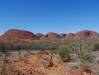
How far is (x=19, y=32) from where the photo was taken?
109 metres

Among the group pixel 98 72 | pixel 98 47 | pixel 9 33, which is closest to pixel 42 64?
pixel 98 72

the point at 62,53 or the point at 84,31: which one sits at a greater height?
the point at 84,31

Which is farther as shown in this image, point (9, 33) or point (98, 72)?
point (9, 33)

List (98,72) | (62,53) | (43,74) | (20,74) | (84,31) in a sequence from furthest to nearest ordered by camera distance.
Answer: (84,31) → (62,53) → (43,74) → (20,74) → (98,72)

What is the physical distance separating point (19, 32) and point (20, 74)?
9508 cm

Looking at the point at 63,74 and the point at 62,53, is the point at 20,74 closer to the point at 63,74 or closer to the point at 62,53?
the point at 63,74

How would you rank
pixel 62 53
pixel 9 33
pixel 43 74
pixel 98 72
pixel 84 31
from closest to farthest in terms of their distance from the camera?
pixel 98 72 → pixel 43 74 → pixel 62 53 → pixel 9 33 → pixel 84 31

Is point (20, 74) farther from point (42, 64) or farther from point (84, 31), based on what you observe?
point (84, 31)

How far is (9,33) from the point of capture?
107000 millimetres

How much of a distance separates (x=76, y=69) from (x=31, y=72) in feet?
9.66

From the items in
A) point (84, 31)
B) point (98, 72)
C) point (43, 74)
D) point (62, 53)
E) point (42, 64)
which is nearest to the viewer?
point (98, 72)

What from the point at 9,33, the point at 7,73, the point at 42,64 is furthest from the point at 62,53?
the point at 9,33

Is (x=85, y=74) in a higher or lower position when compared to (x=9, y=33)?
lower

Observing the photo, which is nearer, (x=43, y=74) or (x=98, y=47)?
(x=43, y=74)
